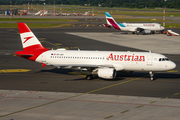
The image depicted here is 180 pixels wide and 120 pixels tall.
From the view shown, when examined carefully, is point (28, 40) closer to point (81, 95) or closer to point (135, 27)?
point (81, 95)

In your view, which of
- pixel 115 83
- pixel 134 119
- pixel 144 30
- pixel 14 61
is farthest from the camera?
pixel 144 30

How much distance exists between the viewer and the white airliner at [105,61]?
41.4 m

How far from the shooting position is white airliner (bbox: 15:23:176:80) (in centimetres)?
4144

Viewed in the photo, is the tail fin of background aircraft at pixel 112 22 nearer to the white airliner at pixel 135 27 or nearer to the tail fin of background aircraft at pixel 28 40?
the white airliner at pixel 135 27

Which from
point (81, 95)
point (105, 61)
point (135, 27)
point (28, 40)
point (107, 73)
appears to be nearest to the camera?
point (81, 95)

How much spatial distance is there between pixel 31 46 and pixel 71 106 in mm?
19565

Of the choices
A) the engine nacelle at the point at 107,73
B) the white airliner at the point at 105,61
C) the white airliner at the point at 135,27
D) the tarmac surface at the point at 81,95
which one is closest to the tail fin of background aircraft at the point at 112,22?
the white airliner at the point at 135,27

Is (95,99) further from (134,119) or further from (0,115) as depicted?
(0,115)

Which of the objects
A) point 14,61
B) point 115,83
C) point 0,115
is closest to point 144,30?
point 14,61

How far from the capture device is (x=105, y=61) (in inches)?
1683

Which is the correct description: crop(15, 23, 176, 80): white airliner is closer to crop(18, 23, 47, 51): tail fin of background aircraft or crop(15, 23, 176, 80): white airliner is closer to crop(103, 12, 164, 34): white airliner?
crop(18, 23, 47, 51): tail fin of background aircraft

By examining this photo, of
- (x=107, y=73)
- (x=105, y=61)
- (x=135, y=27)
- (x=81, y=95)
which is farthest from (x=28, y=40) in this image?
(x=135, y=27)

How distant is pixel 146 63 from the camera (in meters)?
41.9

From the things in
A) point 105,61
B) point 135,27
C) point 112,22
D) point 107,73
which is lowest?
point 107,73
